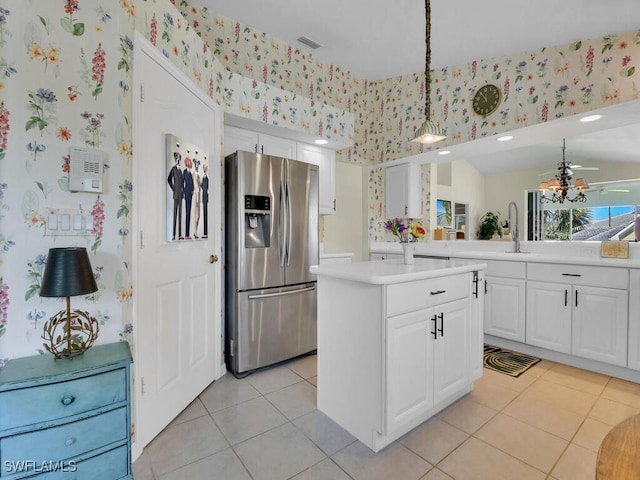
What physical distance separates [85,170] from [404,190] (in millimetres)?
3563

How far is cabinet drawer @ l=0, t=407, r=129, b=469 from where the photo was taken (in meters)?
1.12

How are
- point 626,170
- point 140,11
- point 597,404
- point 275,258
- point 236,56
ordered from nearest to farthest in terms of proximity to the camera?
point 140,11
point 597,404
point 275,258
point 236,56
point 626,170

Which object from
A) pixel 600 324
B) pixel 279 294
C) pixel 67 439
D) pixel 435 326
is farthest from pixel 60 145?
pixel 600 324

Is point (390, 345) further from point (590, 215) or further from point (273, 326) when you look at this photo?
point (590, 215)

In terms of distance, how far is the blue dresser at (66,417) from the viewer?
1.11 meters

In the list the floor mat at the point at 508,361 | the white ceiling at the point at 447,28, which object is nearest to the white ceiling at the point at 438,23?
the white ceiling at the point at 447,28

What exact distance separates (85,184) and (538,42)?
368cm

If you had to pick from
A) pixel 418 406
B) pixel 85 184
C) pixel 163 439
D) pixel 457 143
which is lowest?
pixel 163 439

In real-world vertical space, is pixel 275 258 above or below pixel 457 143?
below

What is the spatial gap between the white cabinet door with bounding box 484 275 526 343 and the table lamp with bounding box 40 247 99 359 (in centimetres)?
325

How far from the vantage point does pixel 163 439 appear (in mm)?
1758

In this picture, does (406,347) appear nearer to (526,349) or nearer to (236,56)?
(526,349)

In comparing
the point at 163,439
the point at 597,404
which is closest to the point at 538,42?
the point at 597,404

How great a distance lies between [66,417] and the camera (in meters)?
1.19
